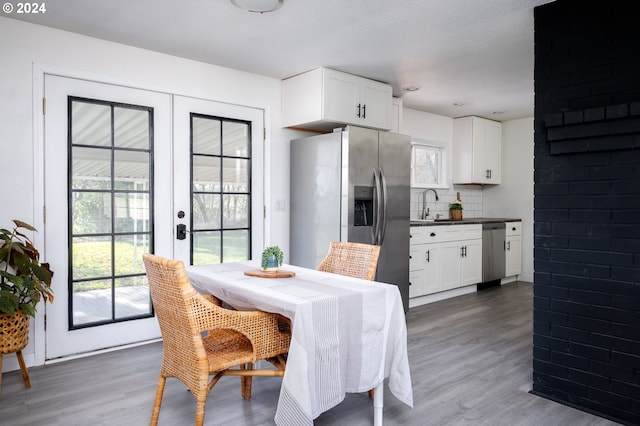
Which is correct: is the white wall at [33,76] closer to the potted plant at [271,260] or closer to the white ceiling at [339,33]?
the white ceiling at [339,33]

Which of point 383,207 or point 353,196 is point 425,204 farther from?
point 353,196

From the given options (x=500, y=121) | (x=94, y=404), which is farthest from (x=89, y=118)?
(x=500, y=121)

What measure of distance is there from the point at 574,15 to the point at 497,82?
1.97 m

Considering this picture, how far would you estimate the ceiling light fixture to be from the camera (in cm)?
267

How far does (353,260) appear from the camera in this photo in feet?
9.09

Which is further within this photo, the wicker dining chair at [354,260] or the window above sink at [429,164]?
the window above sink at [429,164]

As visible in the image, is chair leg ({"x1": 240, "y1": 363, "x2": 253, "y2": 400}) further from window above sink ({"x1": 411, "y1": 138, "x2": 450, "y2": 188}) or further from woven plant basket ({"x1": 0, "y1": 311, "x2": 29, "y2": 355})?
window above sink ({"x1": 411, "y1": 138, "x2": 450, "y2": 188})

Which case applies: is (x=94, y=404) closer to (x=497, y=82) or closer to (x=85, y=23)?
(x=85, y=23)

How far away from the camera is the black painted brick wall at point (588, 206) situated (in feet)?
7.58

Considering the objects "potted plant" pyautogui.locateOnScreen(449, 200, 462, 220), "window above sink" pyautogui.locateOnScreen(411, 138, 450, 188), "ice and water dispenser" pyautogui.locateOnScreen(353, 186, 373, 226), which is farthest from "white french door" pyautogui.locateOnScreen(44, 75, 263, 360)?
"potted plant" pyautogui.locateOnScreen(449, 200, 462, 220)

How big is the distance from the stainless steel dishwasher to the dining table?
397cm

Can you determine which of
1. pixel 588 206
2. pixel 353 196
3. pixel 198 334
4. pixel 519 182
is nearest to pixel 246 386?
pixel 198 334

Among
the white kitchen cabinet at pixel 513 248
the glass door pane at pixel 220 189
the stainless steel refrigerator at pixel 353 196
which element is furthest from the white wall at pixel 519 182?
the glass door pane at pixel 220 189

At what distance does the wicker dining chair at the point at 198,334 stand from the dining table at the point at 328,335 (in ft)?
0.44
